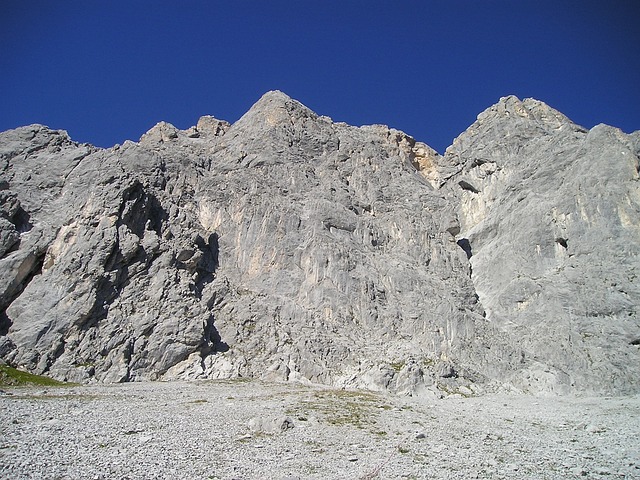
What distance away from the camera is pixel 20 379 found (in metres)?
50.7

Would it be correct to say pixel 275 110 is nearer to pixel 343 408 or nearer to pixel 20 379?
pixel 20 379

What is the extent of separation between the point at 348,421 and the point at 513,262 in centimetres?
5684

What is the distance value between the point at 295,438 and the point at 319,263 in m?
50.9

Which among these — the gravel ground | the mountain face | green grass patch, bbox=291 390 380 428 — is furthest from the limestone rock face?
green grass patch, bbox=291 390 380 428

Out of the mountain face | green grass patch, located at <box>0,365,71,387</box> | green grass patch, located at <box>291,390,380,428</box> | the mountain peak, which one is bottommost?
green grass patch, located at <box>0,365,71,387</box>

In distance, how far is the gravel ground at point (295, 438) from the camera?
2166 cm

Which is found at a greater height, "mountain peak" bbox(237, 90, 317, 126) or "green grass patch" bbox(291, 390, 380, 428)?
"mountain peak" bbox(237, 90, 317, 126)

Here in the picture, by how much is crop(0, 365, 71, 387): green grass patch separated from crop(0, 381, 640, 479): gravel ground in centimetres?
492

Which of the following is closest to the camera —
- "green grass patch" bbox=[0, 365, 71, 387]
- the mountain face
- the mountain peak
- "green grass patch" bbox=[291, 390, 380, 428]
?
"green grass patch" bbox=[291, 390, 380, 428]

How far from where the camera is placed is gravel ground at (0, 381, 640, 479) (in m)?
21.7

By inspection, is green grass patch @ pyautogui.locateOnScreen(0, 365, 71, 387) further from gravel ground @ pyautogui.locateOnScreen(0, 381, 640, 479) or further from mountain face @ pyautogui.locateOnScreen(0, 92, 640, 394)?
gravel ground @ pyautogui.locateOnScreen(0, 381, 640, 479)

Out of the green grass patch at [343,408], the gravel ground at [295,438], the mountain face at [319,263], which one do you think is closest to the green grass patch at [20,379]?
the mountain face at [319,263]

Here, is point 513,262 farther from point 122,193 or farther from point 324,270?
point 122,193

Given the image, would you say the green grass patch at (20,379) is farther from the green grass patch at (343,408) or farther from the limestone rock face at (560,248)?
the limestone rock face at (560,248)
